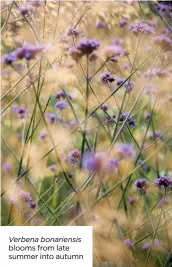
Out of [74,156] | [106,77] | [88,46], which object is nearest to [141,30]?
[106,77]

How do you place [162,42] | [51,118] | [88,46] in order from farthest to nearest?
1. [51,118]
2. [162,42]
3. [88,46]

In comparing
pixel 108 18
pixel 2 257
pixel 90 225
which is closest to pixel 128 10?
pixel 108 18

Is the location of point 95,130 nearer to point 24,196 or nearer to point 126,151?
point 126,151

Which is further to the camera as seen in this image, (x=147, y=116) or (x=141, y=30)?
(x=147, y=116)

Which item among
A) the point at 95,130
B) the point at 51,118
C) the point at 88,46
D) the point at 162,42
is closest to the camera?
the point at 88,46

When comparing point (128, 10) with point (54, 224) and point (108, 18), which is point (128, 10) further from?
point (54, 224)

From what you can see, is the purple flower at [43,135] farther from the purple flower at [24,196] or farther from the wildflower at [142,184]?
the wildflower at [142,184]
